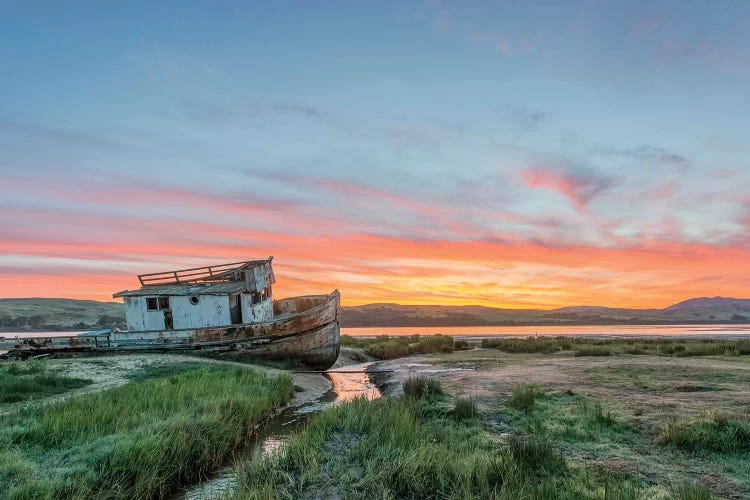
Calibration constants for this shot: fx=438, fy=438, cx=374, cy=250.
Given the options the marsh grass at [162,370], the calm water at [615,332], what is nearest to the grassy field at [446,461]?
the marsh grass at [162,370]

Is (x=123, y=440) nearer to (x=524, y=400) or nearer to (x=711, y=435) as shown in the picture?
(x=524, y=400)

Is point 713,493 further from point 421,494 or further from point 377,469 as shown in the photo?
point 377,469

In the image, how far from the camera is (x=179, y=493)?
6.95m

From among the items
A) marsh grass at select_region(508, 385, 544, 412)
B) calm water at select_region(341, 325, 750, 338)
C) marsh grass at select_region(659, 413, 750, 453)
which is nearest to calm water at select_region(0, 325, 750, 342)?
calm water at select_region(341, 325, 750, 338)

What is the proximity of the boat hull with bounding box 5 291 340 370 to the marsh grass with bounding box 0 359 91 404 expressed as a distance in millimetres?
6268

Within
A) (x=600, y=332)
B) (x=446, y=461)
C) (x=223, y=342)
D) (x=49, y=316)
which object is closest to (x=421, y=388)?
(x=446, y=461)

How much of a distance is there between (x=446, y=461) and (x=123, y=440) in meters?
5.47

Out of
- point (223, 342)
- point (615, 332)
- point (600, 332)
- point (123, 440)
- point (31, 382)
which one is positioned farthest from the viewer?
point (600, 332)

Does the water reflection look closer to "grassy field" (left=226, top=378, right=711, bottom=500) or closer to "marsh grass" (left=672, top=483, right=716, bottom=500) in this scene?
"grassy field" (left=226, top=378, right=711, bottom=500)

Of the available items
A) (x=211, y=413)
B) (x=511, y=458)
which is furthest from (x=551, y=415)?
(x=211, y=413)

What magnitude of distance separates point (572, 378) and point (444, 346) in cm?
1628

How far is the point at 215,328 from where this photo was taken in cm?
2344

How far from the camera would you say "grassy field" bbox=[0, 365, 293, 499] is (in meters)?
6.28

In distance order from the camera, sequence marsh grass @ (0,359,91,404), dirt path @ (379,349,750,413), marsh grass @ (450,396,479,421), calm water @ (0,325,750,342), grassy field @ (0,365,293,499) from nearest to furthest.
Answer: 1. grassy field @ (0,365,293,499)
2. marsh grass @ (450,396,479,421)
3. dirt path @ (379,349,750,413)
4. marsh grass @ (0,359,91,404)
5. calm water @ (0,325,750,342)
